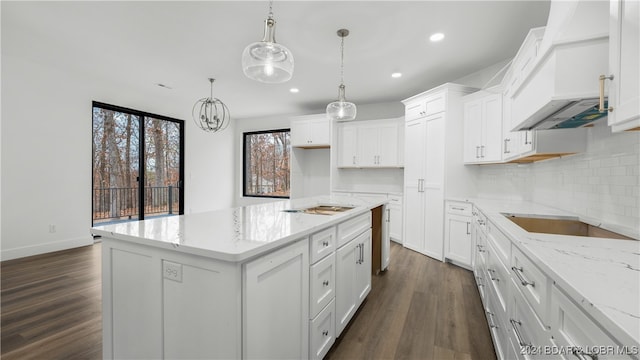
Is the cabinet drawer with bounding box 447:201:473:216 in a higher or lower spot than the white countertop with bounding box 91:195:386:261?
lower

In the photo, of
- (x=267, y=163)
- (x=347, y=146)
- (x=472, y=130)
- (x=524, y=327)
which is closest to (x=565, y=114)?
(x=524, y=327)

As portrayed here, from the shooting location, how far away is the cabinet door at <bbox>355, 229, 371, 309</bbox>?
92.5 inches

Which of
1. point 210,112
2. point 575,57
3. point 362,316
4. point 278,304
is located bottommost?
point 362,316

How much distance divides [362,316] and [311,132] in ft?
13.4

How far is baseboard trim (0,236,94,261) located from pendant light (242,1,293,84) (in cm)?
428

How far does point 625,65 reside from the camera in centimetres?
96

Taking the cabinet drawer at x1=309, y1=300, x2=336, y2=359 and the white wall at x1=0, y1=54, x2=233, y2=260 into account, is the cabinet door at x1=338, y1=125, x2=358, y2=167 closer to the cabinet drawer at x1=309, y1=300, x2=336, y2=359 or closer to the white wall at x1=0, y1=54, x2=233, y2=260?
the cabinet drawer at x1=309, y1=300, x2=336, y2=359

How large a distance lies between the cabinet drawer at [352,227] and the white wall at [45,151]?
4564 mm

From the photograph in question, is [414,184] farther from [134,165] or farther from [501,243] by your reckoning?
[134,165]

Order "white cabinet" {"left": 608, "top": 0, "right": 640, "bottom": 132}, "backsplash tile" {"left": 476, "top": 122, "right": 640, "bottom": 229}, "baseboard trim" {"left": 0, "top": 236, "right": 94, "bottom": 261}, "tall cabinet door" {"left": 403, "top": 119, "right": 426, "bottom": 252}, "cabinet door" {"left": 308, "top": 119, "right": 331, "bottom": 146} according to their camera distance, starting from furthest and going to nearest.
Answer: "cabinet door" {"left": 308, "top": 119, "right": 331, "bottom": 146}
"tall cabinet door" {"left": 403, "top": 119, "right": 426, "bottom": 252}
"baseboard trim" {"left": 0, "top": 236, "right": 94, "bottom": 261}
"backsplash tile" {"left": 476, "top": 122, "right": 640, "bottom": 229}
"white cabinet" {"left": 608, "top": 0, "right": 640, "bottom": 132}

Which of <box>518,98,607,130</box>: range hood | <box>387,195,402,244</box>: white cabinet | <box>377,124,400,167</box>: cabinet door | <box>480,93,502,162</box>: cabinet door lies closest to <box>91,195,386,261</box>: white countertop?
<box>518,98,607,130</box>: range hood

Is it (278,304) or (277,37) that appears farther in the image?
(277,37)

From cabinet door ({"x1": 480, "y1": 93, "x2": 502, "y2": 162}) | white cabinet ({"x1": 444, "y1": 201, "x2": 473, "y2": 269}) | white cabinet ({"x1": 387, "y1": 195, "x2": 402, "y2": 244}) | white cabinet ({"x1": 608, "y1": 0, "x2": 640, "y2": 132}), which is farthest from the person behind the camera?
white cabinet ({"x1": 387, "y1": 195, "x2": 402, "y2": 244})

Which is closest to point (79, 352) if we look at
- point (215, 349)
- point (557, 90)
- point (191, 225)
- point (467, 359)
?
point (191, 225)
